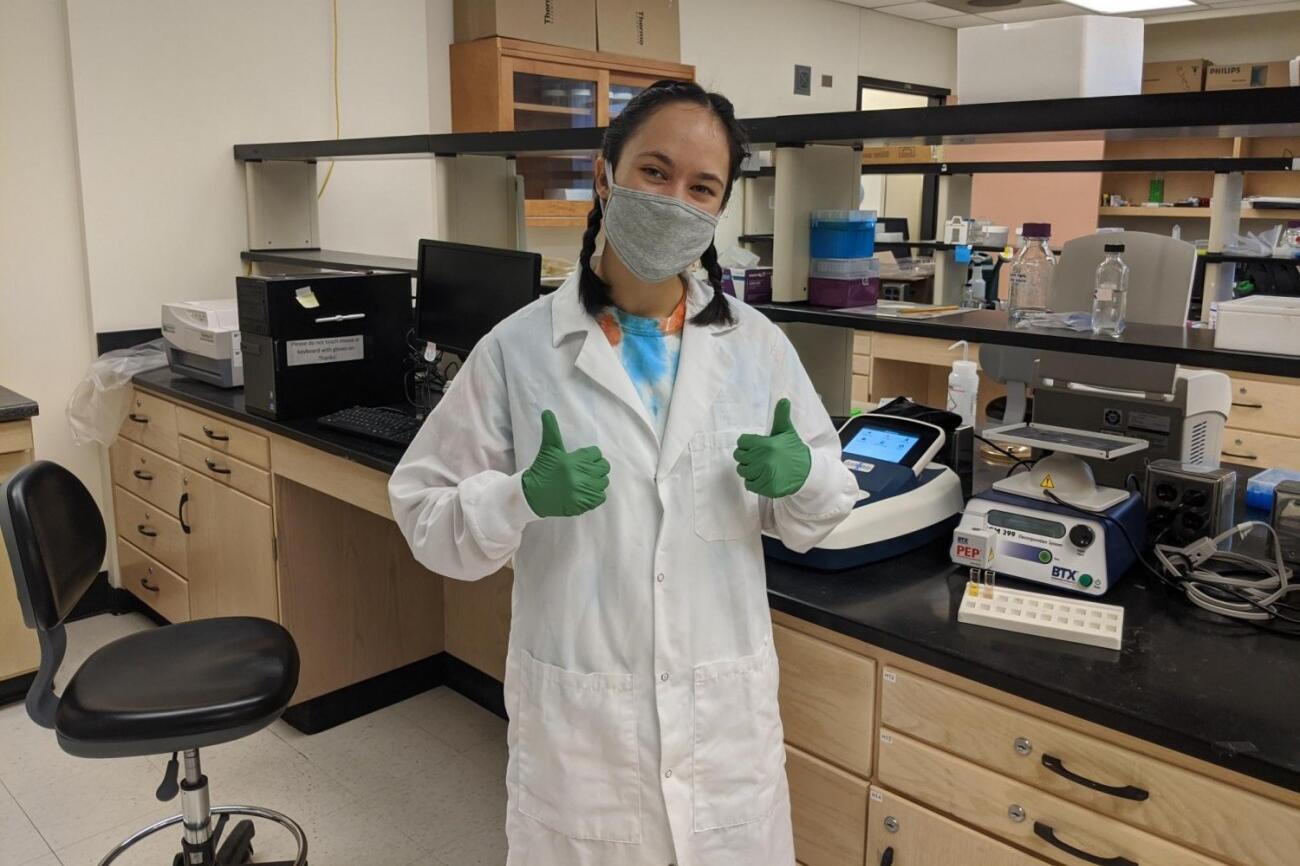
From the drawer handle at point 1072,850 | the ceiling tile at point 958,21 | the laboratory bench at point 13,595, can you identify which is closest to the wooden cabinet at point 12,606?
the laboratory bench at point 13,595

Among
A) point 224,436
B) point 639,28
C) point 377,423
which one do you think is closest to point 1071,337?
point 377,423

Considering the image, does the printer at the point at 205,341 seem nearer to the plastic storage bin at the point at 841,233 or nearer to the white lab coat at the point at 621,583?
the plastic storage bin at the point at 841,233

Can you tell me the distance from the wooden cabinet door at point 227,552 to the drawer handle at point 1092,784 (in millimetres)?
1949

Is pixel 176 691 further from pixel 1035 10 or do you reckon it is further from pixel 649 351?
pixel 1035 10

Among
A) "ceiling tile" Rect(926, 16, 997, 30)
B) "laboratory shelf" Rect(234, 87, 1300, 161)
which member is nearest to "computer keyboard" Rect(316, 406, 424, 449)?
"laboratory shelf" Rect(234, 87, 1300, 161)

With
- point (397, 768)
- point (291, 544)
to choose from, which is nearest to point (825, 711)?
point (397, 768)

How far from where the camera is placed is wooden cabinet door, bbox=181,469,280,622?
261cm

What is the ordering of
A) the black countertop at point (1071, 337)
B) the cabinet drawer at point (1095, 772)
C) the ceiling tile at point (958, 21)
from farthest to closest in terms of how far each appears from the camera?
the ceiling tile at point (958, 21)
the black countertop at point (1071, 337)
the cabinet drawer at point (1095, 772)

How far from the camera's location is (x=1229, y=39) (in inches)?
267

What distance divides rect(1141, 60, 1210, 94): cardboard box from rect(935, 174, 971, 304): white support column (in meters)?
2.38

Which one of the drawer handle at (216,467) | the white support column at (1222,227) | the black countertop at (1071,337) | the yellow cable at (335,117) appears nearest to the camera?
the black countertop at (1071,337)

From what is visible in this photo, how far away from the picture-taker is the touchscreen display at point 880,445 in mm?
1776

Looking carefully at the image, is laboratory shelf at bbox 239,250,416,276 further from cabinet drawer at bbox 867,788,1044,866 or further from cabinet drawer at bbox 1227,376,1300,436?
cabinet drawer at bbox 1227,376,1300,436

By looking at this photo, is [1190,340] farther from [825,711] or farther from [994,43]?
[825,711]
